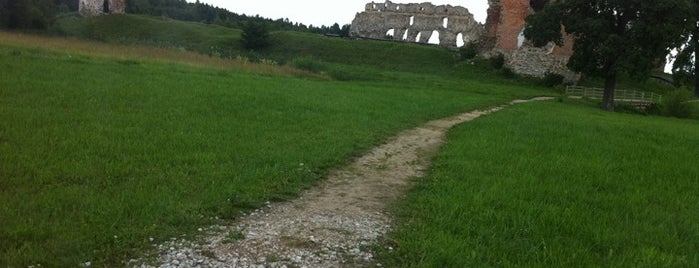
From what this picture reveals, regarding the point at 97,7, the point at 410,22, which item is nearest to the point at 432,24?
the point at 410,22

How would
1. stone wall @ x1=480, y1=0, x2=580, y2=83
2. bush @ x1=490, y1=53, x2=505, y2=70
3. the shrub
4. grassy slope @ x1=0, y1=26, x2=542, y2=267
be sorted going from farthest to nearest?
bush @ x1=490, y1=53, x2=505, y2=70, the shrub, stone wall @ x1=480, y1=0, x2=580, y2=83, grassy slope @ x1=0, y1=26, x2=542, y2=267

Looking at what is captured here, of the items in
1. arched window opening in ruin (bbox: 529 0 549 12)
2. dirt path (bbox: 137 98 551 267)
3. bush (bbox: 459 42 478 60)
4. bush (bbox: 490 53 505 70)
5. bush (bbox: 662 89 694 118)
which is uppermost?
arched window opening in ruin (bbox: 529 0 549 12)

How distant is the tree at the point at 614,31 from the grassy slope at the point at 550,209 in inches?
552

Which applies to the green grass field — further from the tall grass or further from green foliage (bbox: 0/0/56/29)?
green foliage (bbox: 0/0/56/29)

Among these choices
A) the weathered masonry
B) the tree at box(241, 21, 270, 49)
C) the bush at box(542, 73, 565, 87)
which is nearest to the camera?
the bush at box(542, 73, 565, 87)

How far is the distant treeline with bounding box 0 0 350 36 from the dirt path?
37134mm

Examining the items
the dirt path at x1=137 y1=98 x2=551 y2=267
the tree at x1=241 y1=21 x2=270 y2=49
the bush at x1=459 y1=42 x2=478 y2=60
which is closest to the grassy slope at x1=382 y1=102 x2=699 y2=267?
the dirt path at x1=137 y1=98 x2=551 y2=267

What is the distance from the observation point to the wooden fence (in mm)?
30359

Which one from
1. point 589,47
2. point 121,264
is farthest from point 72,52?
point 589,47

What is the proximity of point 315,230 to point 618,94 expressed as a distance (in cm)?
3226

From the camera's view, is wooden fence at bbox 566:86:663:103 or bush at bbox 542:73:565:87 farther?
bush at bbox 542:73:565:87

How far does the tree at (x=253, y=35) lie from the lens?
45.4 meters

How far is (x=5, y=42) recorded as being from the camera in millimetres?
20594

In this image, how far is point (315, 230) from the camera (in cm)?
496
